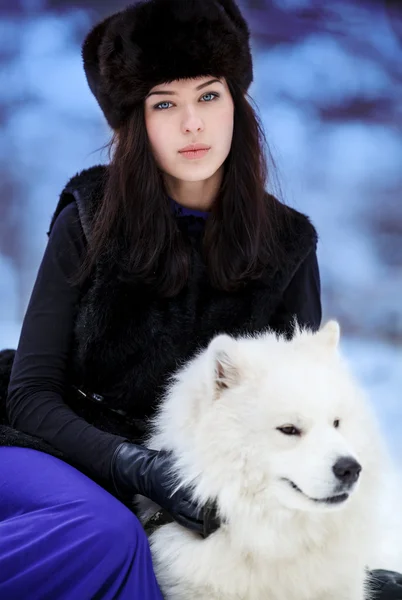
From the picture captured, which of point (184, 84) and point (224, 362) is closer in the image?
point (224, 362)

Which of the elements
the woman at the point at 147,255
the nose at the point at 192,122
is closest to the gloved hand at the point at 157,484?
the woman at the point at 147,255

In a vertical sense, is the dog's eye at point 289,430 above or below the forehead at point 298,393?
below

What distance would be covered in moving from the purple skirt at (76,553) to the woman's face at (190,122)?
964 millimetres

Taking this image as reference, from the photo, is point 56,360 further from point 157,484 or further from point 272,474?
point 272,474

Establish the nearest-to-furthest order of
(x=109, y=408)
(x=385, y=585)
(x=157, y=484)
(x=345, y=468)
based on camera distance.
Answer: (x=345, y=468)
(x=157, y=484)
(x=109, y=408)
(x=385, y=585)

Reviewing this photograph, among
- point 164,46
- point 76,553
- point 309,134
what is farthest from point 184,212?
point 309,134

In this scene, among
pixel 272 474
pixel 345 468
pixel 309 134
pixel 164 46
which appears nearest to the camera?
pixel 345 468

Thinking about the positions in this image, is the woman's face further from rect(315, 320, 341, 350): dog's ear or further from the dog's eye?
the dog's eye

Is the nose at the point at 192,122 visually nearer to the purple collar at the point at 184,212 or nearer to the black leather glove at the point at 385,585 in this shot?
the purple collar at the point at 184,212

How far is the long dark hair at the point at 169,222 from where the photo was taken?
2250 mm

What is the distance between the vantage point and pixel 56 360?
2219 millimetres

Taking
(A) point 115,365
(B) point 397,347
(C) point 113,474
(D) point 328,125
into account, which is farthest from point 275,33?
(C) point 113,474

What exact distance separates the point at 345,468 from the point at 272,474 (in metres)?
0.18

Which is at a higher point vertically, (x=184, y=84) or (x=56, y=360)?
(x=184, y=84)
